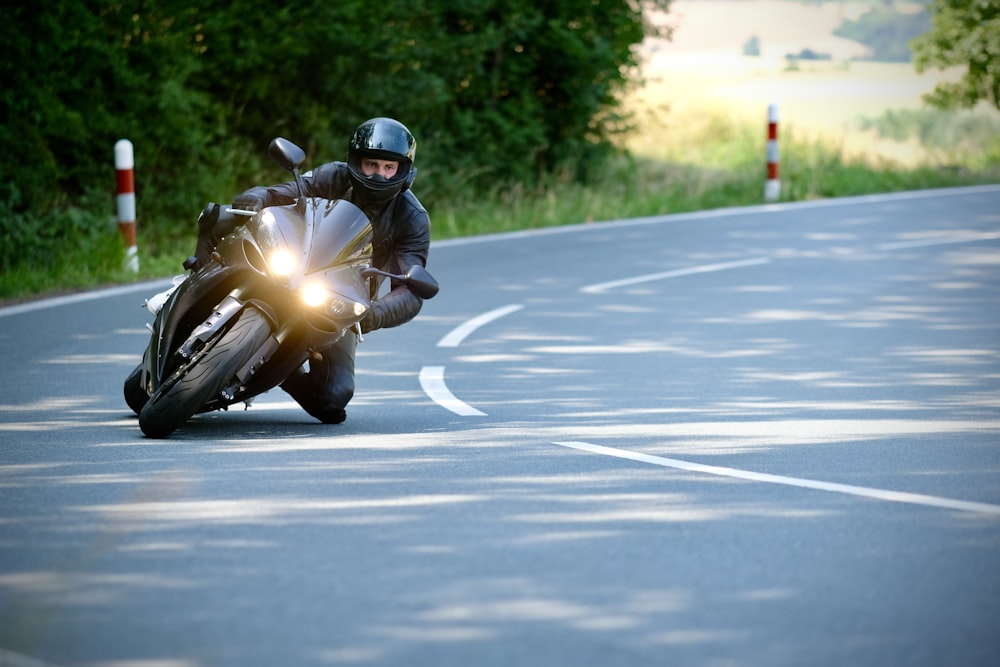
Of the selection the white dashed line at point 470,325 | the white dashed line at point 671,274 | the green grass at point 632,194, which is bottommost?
the white dashed line at point 470,325

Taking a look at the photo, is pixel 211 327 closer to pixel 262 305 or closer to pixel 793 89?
pixel 262 305

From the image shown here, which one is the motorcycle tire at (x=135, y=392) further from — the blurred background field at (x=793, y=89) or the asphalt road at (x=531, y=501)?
the blurred background field at (x=793, y=89)

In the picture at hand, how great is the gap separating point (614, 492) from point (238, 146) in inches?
577

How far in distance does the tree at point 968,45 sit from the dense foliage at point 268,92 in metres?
7.23

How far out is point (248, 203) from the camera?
838 cm

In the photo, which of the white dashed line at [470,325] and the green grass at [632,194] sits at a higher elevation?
the green grass at [632,194]

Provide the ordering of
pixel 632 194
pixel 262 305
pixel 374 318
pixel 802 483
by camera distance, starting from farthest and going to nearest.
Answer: pixel 632 194 → pixel 374 318 → pixel 262 305 → pixel 802 483

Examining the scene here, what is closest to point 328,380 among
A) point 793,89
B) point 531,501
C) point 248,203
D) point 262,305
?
point 262,305

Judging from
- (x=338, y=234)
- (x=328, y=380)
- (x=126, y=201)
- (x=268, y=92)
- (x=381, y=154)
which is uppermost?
(x=268, y=92)

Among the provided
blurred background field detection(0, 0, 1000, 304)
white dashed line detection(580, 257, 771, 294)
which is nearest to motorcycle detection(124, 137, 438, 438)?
blurred background field detection(0, 0, 1000, 304)

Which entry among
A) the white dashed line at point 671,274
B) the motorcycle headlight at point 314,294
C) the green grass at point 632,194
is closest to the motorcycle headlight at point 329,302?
the motorcycle headlight at point 314,294

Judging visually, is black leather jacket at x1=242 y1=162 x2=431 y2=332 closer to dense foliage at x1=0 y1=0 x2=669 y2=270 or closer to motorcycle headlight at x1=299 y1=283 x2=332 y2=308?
motorcycle headlight at x1=299 y1=283 x2=332 y2=308

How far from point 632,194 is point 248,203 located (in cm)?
1711

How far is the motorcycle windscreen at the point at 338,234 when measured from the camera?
789 centimetres
